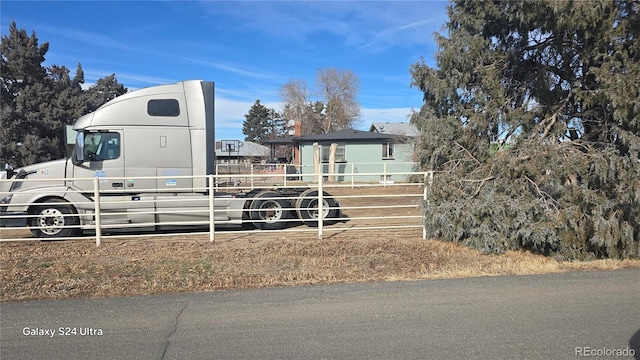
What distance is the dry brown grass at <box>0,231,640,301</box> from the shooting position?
6.20m

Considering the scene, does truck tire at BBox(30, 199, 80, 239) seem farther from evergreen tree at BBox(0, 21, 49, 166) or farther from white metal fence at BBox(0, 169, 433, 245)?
evergreen tree at BBox(0, 21, 49, 166)

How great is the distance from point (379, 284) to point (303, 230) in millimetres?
4560

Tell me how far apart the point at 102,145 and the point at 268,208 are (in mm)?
4186

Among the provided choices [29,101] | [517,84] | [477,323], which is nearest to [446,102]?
[517,84]

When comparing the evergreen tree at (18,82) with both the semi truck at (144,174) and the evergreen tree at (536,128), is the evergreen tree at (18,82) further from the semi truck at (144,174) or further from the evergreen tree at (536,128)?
the evergreen tree at (536,128)

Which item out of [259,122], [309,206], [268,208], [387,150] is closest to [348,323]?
A: [268,208]

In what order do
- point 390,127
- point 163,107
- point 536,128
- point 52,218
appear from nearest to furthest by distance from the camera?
point 536,128
point 52,218
point 163,107
point 390,127

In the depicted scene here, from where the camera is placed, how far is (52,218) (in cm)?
959

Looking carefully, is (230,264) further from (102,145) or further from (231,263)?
→ (102,145)

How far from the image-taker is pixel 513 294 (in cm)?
556

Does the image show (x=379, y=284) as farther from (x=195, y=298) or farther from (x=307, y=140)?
(x=307, y=140)

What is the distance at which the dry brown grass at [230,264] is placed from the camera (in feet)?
20.4

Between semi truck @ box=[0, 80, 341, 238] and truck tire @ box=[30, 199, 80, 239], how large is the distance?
0.02 metres

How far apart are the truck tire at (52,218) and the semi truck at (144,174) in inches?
0.7
